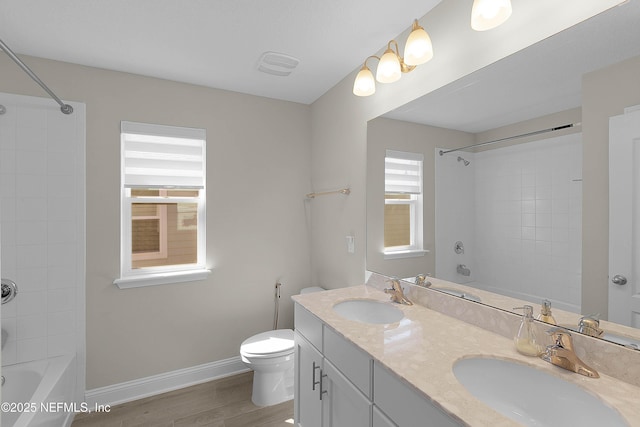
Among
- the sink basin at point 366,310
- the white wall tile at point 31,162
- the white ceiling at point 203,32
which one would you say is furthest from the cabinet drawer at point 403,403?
the white wall tile at point 31,162

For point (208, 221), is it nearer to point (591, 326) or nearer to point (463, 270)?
point (463, 270)

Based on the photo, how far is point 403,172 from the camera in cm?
179

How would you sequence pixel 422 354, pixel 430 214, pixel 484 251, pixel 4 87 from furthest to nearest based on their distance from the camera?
pixel 4 87 → pixel 430 214 → pixel 484 251 → pixel 422 354

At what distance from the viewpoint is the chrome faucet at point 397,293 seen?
1697mm

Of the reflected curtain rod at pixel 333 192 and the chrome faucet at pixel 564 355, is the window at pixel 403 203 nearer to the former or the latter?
the reflected curtain rod at pixel 333 192

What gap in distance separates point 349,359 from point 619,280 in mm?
962

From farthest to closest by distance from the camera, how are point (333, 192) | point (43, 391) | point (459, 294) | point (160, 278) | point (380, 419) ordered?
point (333, 192)
point (160, 278)
point (43, 391)
point (459, 294)
point (380, 419)

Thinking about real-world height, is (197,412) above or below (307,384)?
below

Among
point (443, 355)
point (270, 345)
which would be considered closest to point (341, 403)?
point (443, 355)

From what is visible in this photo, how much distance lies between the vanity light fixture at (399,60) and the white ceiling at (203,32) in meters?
0.24

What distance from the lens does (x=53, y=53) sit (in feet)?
6.51

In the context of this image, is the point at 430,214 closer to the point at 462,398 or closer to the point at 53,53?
the point at 462,398

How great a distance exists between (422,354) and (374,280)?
971 mm

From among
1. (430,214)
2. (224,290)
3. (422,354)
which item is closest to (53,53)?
(224,290)
